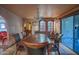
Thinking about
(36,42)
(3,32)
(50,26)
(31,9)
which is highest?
(31,9)

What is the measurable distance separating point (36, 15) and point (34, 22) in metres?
0.14

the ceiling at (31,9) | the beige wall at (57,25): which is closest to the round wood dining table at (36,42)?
→ the beige wall at (57,25)

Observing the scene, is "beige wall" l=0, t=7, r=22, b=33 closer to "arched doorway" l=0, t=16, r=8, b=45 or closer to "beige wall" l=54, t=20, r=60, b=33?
"arched doorway" l=0, t=16, r=8, b=45

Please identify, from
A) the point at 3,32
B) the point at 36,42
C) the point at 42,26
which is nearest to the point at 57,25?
the point at 42,26

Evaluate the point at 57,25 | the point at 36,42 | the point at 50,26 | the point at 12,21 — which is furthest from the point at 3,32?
the point at 57,25

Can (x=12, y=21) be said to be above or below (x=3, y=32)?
above

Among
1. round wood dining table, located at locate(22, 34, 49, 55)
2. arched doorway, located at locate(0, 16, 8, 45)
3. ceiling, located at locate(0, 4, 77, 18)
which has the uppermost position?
ceiling, located at locate(0, 4, 77, 18)

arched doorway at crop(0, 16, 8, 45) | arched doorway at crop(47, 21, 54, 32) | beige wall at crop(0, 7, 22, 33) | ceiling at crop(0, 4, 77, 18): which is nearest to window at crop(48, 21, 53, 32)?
arched doorway at crop(47, 21, 54, 32)

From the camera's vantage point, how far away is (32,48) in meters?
2.62

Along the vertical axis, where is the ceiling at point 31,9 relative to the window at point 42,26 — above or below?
above

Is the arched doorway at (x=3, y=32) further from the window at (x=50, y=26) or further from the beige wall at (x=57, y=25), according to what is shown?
the beige wall at (x=57, y=25)

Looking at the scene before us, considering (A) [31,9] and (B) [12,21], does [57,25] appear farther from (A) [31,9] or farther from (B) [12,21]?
(B) [12,21]

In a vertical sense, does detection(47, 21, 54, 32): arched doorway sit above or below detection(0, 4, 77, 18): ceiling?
below
